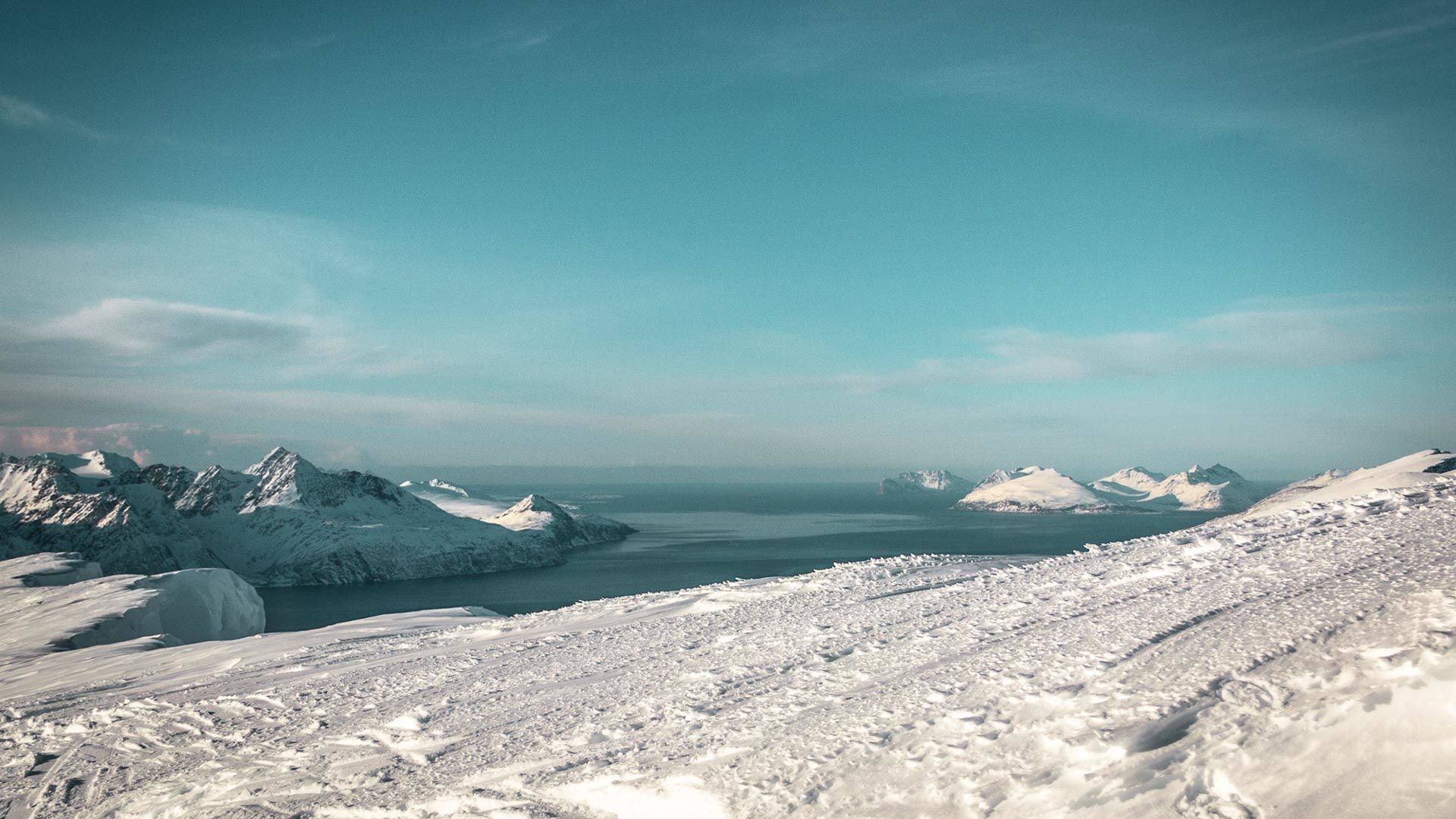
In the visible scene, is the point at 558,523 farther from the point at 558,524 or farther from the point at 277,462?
the point at 277,462

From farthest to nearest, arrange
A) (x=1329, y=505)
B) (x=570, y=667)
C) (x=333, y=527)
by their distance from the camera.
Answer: (x=333, y=527)
(x=1329, y=505)
(x=570, y=667)

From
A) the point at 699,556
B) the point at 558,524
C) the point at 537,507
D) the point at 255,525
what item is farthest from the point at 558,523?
the point at 255,525

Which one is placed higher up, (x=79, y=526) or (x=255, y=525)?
(x=79, y=526)

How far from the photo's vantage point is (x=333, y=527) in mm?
102375

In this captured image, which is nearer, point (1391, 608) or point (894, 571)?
point (1391, 608)

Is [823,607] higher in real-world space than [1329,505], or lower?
lower

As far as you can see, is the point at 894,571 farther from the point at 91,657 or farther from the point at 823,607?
the point at 91,657

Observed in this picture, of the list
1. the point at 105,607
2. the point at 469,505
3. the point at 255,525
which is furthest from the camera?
the point at 469,505

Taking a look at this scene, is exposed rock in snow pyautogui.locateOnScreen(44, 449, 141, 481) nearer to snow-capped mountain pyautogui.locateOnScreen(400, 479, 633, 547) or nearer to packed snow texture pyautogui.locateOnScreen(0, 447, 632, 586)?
packed snow texture pyautogui.locateOnScreen(0, 447, 632, 586)

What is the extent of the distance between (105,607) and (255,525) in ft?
271

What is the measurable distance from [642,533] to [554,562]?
143 feet

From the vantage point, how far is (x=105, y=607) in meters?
33.1

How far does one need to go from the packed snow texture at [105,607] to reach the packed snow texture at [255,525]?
37479 millimetres

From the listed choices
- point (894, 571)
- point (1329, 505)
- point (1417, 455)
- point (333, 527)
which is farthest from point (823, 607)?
point (333, 527)
